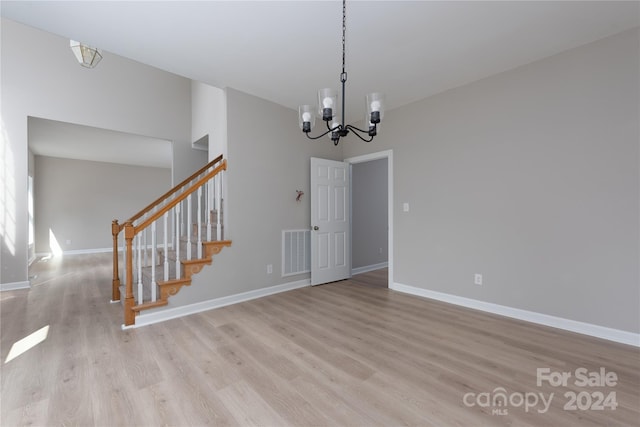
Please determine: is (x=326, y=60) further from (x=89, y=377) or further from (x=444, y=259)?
(x=89, y=377)

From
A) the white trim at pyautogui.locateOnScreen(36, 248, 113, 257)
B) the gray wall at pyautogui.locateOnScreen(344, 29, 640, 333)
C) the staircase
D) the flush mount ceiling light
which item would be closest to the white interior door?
the gray wall at pyautogui.locateOnScreen(344, 29, 640, 333)

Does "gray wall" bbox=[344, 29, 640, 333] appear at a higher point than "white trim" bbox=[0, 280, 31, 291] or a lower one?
higher

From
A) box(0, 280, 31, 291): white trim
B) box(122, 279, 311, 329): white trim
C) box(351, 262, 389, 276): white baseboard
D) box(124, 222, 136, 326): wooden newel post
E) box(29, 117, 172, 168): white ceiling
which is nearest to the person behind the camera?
box(124, 222, 136, 326): wooden newel post

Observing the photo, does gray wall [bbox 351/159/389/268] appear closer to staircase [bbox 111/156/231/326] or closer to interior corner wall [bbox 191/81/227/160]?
interior corner wall [bbox 191/81/227/160]

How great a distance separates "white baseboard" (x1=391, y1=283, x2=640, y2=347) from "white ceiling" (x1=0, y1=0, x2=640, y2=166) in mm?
2543

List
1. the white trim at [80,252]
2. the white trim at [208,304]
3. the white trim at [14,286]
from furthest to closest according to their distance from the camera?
the white trim at [80,252]
the white trim at [14,286]
the white trim at [208,304]

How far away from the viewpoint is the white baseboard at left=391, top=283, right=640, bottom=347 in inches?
91.1

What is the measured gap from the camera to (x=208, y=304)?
3186 millimetres

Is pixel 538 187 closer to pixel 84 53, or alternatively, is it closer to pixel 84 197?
pixel 84 53

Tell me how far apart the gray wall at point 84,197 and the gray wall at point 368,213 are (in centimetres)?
692

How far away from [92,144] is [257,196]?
4934 millimetres

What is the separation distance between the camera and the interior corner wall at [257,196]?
3.37m

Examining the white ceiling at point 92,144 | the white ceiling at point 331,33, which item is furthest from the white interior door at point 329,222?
the white ceiling at point 92,144

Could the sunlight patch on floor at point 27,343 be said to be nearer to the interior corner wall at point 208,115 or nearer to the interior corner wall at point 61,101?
the interior corner wall at point 61,101
